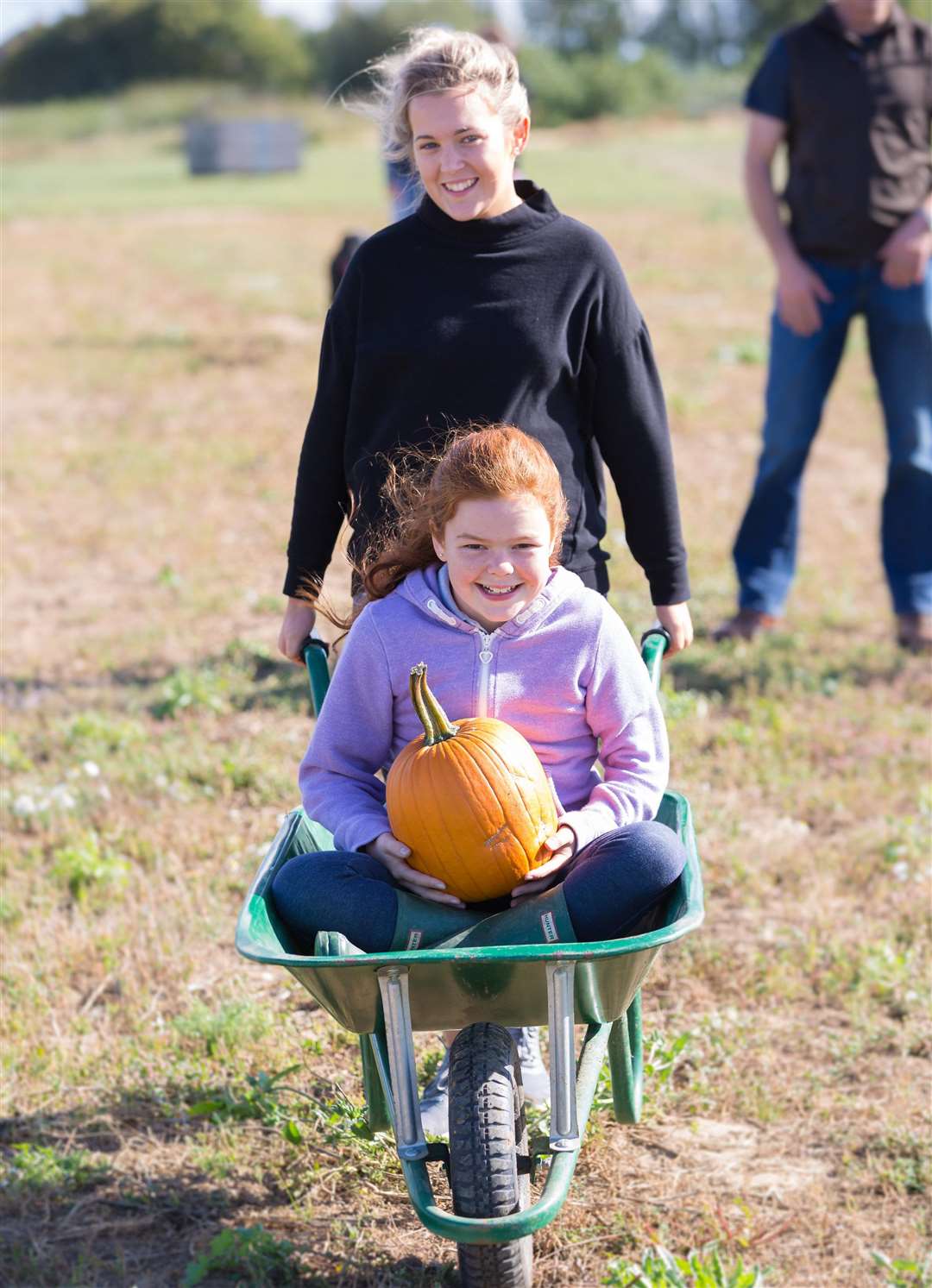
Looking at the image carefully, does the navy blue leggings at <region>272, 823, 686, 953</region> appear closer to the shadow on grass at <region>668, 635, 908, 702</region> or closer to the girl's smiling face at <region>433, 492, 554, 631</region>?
the girl's smiling face at <region>433, 492, 554, 631</region>

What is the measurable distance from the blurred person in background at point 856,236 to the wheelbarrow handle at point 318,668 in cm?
352

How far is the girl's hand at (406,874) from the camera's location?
2721 millimetres

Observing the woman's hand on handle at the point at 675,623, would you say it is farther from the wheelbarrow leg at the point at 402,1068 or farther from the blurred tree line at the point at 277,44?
the blurred tree line at the point at 277,44

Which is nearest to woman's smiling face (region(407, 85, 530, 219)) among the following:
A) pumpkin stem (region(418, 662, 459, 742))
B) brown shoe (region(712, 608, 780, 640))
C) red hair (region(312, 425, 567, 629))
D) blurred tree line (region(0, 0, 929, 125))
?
red hair (region(312, 425, 567, 629))

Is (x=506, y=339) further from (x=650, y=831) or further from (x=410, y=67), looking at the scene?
(x=650, y=831)

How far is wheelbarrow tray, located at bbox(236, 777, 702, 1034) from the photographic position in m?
2.34

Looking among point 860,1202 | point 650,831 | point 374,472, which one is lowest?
point 860,1202

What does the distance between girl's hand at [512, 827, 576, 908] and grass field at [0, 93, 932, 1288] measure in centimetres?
79

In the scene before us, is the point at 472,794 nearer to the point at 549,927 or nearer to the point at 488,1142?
the point at 549,927

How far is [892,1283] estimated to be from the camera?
2900 mm

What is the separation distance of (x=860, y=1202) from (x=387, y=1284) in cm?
105

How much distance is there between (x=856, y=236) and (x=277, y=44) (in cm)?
9860

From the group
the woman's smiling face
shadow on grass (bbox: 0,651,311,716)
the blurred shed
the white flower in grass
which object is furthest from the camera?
the blurred shed

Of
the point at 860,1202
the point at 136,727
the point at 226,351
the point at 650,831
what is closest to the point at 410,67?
the point at 650,831
